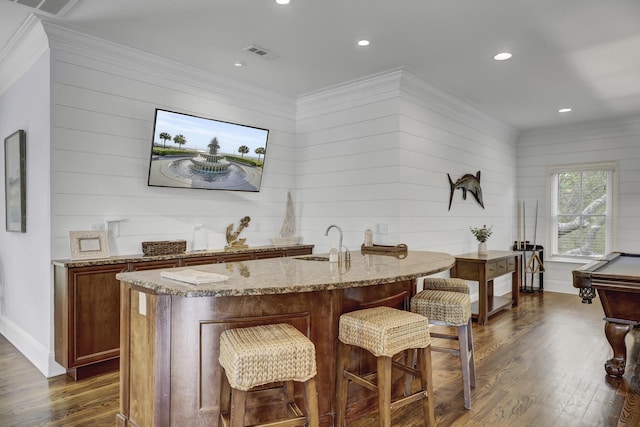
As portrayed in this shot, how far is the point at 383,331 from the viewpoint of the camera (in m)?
2.06

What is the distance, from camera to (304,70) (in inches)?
168

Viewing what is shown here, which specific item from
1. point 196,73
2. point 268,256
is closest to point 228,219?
point 268,256

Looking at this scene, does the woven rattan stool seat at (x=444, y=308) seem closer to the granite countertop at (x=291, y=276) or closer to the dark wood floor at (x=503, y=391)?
the granite countertop at (x=291, y=276)

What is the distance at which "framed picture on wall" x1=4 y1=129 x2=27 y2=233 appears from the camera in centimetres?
371

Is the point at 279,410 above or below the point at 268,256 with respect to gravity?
below

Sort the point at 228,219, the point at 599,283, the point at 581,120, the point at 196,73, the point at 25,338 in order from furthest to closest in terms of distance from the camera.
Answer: the point at 581,120 → the point at 228,219 → the point at 196,73 → the point at 25,338 → the point at 599,283

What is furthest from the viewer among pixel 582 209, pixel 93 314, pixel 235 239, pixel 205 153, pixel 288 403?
pixel 582 209

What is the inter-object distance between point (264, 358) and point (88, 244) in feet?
7.68

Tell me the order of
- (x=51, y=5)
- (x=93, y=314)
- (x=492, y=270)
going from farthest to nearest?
(x=492, y=270), (x=93, y=314), (x=51, y=5)

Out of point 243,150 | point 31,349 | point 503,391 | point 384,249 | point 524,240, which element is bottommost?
point 503,391

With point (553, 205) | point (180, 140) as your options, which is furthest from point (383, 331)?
point (553, 205)

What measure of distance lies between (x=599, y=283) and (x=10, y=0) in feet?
15.5

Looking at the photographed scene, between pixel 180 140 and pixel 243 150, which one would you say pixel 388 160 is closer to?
pixel 243 150

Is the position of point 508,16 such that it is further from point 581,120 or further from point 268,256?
point 581,120
